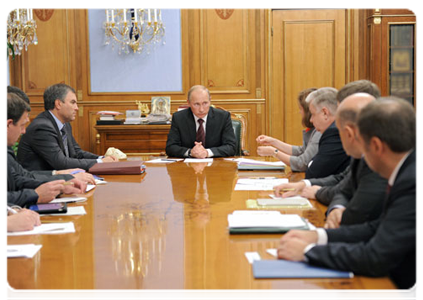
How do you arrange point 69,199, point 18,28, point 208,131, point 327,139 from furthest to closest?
point 18,28
point 208,131
point 327,139
point 69,199

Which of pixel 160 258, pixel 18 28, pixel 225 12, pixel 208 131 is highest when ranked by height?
pixel 225 12

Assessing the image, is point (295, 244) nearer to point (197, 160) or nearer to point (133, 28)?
point (197, 160)

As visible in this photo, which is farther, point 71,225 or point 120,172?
point 120,172

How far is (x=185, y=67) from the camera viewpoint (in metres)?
7.85

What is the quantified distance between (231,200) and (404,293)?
4.33ft

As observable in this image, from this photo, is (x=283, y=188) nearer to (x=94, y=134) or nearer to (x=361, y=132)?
(x=361, y=132)

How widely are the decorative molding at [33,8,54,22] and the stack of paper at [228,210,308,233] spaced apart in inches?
244

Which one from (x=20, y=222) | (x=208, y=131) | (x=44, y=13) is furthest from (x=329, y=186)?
(x=44, y=13)

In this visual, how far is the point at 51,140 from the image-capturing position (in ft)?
13.9

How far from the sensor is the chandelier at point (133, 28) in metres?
7.64

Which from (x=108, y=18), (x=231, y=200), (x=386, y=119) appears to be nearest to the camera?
(x=386, y=119)

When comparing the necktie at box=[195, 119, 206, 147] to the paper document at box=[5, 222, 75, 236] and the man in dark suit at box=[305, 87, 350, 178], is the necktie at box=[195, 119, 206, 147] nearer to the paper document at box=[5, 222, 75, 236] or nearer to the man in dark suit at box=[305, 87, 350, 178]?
the man in dark suit at box=[305, 87, 350, 178]

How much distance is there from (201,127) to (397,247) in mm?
3811
